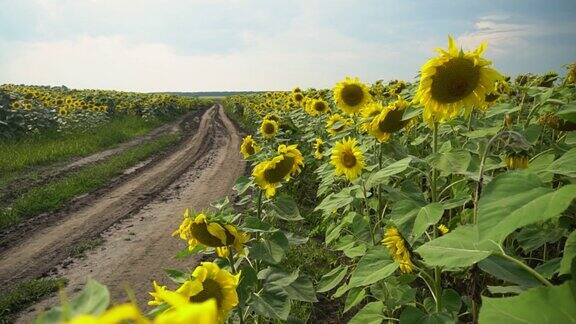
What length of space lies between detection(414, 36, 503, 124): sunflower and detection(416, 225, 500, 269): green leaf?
3.74ft

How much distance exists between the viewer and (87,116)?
20.0 meters

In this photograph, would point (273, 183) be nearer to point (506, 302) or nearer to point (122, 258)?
point (506, 302)

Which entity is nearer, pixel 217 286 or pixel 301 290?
pixel 217 286

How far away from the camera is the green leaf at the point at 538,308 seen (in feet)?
3.30

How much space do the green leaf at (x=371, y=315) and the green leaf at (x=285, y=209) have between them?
787 millimetres

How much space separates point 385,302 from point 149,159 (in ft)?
39.0

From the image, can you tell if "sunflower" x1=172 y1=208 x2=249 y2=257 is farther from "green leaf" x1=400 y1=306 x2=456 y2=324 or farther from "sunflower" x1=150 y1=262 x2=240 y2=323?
"green leaf" x1=400 y1=306 x2=456 y2=324

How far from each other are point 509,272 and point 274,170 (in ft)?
7.38

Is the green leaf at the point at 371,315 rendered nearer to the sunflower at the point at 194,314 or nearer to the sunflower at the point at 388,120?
the sunflower at the point at 388,120

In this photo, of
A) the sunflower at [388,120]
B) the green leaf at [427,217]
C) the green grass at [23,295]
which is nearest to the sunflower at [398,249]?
the green leaf at [427,217]

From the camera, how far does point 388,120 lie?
11.8 ft

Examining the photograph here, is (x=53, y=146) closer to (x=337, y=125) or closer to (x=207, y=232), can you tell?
(x=337, y=125)

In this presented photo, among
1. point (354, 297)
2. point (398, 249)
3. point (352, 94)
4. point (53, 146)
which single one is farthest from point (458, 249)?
point (53, 146)

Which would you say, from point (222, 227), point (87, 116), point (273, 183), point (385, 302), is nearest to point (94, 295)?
point (222, 227)
